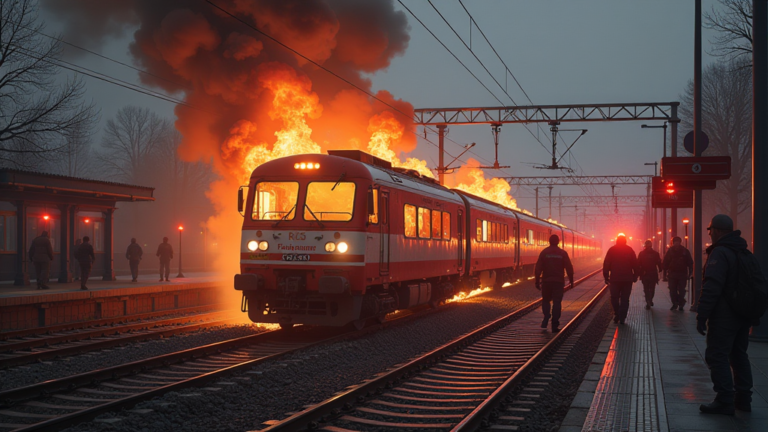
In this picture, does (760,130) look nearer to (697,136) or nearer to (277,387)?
(697,136)

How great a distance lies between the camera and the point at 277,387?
28.8ft

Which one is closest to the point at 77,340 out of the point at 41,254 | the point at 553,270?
the point at 41,254

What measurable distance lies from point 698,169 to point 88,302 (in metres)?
14.2

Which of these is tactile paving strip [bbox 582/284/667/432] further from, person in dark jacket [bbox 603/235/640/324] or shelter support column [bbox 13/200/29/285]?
shelter support column [bbox 13/200/29/285]

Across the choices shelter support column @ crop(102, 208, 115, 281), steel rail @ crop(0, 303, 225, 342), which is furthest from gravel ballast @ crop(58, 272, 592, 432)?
shelter support column @ crop(102, 208, 115, 281)

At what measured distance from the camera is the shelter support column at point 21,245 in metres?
21.3

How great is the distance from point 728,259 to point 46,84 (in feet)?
75.7

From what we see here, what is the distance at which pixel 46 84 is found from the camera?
79.7ft

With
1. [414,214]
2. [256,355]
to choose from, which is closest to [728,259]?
[256,355]

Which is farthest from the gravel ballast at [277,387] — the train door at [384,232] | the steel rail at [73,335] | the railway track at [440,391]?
the steel rail at [73,335]

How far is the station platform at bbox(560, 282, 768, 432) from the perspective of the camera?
6.46 meters

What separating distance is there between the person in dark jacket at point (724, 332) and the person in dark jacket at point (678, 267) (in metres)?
11.5

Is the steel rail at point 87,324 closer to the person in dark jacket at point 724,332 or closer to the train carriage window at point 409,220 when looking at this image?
the train carriage window at point 409,220

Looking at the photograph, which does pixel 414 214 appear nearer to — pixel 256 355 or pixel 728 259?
pixel 256 355
